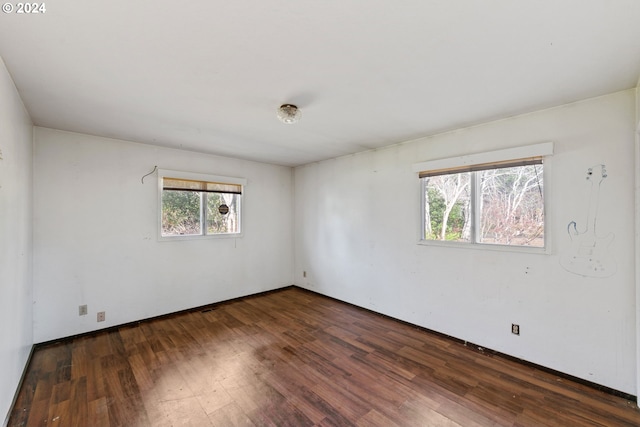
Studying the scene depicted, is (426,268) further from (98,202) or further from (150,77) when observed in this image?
(98,202)

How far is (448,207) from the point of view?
10.3 feet

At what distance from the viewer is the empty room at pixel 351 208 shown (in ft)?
4.77

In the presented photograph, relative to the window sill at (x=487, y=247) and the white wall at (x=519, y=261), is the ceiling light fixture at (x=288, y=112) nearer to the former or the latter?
the white wall at (x=519, y=261)

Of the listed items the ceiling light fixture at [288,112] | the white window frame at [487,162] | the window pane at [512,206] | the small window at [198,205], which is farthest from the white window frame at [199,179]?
the window pane at [512,206]

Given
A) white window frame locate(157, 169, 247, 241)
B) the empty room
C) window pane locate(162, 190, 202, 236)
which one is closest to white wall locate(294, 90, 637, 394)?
the empty room

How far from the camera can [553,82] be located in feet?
6.30

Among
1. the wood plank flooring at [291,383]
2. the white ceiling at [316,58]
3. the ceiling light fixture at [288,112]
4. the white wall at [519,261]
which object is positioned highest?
the white ceiling at [316,58]

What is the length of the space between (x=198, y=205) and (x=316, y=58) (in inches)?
124

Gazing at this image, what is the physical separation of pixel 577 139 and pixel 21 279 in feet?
15.9

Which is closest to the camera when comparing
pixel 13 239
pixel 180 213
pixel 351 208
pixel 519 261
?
pixel 13 239

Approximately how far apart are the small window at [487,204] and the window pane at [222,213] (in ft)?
9.63

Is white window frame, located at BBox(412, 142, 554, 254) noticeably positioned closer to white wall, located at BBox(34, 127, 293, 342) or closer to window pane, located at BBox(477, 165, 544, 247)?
window pane, located at BBox(477, 165, 544, 247)

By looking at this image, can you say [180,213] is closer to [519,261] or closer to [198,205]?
[198,205]

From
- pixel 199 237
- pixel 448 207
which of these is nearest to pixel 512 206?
pixel 448 207
